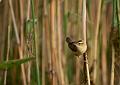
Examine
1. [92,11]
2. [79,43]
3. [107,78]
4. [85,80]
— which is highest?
[92,11]

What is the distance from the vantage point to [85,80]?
0.75m

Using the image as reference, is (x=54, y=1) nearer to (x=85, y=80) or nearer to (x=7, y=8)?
(x=7, y=8)

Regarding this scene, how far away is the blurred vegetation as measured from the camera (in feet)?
3.19

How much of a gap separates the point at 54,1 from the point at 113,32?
236 mm

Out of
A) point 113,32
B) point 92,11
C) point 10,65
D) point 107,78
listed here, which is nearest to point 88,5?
point 92,11

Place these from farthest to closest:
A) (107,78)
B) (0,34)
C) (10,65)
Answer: (107,78)
(0,34)
(10,65)

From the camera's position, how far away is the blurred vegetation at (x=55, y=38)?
97 cm

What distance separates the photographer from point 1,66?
592 millimetres

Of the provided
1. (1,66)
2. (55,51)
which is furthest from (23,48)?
(1,66)

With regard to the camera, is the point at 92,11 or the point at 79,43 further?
the point at 92,11

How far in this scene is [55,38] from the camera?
3.45 ft

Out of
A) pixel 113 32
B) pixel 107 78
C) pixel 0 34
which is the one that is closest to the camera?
pixel 113 32

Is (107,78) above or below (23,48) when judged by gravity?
below

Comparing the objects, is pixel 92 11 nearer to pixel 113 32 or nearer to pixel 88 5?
pixel 88 5
